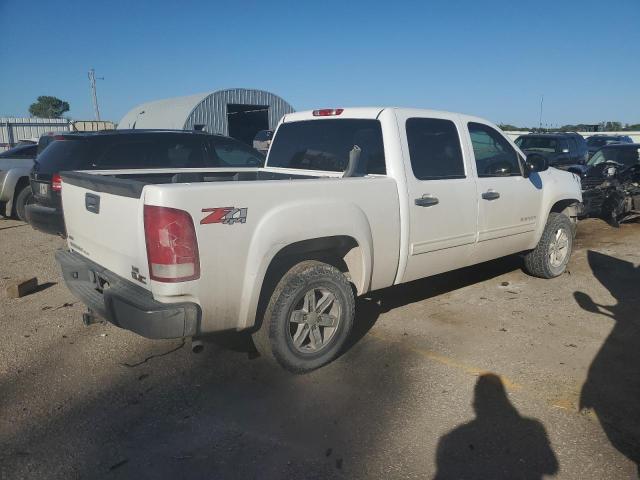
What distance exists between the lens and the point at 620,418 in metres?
3.14

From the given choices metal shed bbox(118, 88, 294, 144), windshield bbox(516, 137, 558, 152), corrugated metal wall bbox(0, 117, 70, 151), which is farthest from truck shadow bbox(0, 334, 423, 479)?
corrugated metal wall bbox(0, 117, 70, 151)

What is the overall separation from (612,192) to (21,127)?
101 feet

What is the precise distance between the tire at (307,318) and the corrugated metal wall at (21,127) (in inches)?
1169

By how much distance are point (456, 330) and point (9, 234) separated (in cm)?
814

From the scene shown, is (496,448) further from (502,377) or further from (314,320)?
(314,320)

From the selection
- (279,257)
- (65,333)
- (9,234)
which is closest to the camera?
(279,257)

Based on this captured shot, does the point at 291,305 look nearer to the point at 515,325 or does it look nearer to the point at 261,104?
the point at 515,325

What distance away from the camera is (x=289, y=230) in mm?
3350

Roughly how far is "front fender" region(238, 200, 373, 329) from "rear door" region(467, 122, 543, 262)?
167cm

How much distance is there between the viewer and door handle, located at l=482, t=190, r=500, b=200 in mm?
4846

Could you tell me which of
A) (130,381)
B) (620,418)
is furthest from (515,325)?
(130,381)

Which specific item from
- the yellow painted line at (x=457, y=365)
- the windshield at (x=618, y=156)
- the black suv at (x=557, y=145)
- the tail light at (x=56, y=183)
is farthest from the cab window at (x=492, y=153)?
the black suv at (x=557, y=145)

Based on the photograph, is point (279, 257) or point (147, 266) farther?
point (279, 257)

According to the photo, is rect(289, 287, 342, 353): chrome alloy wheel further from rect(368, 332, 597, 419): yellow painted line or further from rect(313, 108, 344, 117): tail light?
rect(313, 108, 344, 117): tail light
